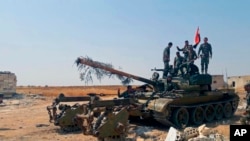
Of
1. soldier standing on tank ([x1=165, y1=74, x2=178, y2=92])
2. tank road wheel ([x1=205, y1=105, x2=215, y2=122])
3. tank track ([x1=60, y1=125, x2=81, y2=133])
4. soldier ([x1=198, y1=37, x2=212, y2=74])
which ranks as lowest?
tank track ([x1=60, y1=125, x2=81, y2=133])

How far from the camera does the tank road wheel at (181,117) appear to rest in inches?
563

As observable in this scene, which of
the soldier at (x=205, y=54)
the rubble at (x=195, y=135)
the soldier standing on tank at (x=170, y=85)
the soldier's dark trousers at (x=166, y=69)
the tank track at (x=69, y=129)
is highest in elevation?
the soldier at (x=205, y=54)

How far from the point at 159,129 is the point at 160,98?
1.23m

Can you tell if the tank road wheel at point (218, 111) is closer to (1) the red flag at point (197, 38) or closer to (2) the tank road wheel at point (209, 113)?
(2) the tank road wheel at point (209, 113)

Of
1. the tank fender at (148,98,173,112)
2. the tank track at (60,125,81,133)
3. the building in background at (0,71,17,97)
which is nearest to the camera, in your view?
the tank fender at (148,98,173,112)

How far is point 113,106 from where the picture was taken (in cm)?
1235

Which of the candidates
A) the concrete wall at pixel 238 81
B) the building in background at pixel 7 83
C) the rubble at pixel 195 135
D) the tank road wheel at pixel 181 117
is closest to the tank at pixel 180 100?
the tank road wheel at pixel 181 117

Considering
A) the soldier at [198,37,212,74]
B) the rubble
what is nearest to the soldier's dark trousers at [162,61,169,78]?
the soldier at [198,37,212,74]

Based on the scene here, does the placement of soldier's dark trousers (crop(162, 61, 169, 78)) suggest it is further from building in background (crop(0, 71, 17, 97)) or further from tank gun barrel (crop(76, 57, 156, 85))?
building in background (crop(0, 71, 17, 97))

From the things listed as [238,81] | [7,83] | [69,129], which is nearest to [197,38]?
[69,129]

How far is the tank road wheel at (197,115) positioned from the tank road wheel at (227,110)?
1993 millimetres

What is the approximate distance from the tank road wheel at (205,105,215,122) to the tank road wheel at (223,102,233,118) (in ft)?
3.32

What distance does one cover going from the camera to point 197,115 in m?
15.5

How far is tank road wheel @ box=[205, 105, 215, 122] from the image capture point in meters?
16.1
